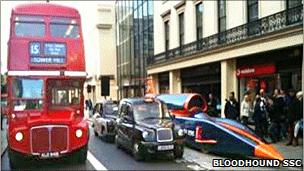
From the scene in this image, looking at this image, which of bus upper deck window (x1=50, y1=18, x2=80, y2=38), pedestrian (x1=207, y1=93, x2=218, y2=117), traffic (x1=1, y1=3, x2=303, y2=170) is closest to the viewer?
traffic (x1=1, y1=3, x2=303, y2=170)

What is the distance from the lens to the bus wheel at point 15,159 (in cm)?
1233

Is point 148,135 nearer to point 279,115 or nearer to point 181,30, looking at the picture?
point 279,115

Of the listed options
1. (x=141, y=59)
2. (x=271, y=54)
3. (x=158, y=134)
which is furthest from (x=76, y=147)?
(x=141, y=59)

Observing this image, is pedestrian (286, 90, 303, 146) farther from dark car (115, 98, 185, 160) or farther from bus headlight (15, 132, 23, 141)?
bus headlight (15, 132, 23, 141)

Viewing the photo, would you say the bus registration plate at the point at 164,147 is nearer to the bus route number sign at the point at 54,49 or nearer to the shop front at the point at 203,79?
the bus route number sign at the point at 54,49

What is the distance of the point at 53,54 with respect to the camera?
13.3m

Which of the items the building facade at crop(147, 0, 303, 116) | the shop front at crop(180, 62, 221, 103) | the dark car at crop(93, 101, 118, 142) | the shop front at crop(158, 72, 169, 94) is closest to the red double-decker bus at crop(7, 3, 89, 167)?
the dark car at crop(93, 101, 118, 142)

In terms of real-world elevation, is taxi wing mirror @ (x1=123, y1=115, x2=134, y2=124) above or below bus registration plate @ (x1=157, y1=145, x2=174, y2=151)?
above

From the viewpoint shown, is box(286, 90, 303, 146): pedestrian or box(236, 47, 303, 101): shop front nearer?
box(286, 90, 303, 146): pedestrian

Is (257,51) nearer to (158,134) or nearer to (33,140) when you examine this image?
(158,134)

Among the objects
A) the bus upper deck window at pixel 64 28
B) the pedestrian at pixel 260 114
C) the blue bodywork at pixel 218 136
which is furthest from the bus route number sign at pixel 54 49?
the pedestrian at pixel 260 114

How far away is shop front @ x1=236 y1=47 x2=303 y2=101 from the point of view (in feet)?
59.5

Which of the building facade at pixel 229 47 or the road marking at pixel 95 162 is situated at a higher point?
Answer: the building facade at pixel 229 47

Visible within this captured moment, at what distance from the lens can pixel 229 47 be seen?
2216 centimetres
